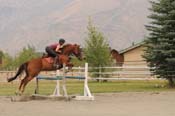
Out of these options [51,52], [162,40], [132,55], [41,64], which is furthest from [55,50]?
[132,55]

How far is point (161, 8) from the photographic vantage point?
107ft

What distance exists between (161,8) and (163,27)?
1223 millimetres

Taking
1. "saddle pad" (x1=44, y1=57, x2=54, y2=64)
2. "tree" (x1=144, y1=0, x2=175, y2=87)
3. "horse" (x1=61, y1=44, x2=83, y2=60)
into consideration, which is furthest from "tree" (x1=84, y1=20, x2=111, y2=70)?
"saddle pad" (x1=44, y1=57, x2=54, y2=64)

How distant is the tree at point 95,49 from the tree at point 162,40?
63.4 ft

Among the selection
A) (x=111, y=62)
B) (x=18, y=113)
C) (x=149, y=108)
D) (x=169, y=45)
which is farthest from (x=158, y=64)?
(x=111, y=62)

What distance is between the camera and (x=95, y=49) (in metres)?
53.3

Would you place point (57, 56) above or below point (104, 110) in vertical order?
above

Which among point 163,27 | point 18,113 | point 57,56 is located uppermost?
point 163,27

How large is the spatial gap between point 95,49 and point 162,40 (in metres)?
21.7

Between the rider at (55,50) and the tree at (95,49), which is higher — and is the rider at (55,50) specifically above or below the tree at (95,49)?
below

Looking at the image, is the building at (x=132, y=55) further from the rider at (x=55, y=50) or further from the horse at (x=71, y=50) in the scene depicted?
the rider at (x=55, y=50)

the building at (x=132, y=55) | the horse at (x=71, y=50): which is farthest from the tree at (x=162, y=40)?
the building at (x=132, y=55)

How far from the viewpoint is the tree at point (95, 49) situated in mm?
52688

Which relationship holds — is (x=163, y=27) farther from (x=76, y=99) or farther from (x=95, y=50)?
(x=95, y=50)
